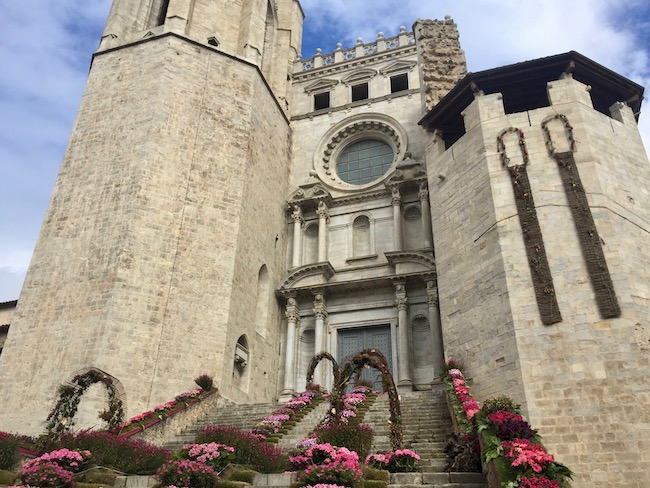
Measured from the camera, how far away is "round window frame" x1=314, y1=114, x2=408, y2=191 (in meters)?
21.4

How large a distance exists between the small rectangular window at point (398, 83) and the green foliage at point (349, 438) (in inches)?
677

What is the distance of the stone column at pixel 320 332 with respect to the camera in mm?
17594

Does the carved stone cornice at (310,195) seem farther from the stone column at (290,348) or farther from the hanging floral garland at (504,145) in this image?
the hanging floral garland at (504,145)

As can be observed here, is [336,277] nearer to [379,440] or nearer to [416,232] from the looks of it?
[416,232]

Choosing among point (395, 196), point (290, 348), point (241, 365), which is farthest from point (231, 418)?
point (395, 196)

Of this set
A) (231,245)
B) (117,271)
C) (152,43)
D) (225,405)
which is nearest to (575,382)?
(225,405)

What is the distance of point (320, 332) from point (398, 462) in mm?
9833

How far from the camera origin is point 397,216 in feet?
63.7

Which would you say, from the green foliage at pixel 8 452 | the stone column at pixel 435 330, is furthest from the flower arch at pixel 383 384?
the stone column at pixel 435 330

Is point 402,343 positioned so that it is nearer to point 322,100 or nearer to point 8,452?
point 8,452

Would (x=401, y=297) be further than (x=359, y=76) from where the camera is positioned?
No

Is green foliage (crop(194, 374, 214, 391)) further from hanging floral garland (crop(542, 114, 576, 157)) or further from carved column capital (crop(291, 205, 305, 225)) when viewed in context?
hanging floral garland (crop(542, 114, 576, 157))

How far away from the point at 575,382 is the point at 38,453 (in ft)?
33.2

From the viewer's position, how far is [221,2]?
73.7 ft
